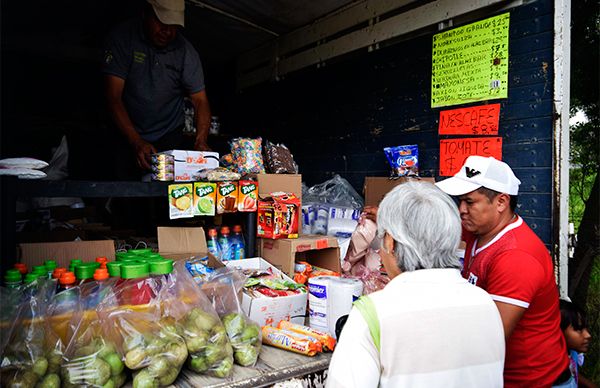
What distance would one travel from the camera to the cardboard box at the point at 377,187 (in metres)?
3.40

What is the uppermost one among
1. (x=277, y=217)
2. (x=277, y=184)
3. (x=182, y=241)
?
(x=277, y=184)

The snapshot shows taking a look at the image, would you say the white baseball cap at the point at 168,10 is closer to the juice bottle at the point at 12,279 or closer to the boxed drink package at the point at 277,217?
the boxed drink package at the point at 277,217

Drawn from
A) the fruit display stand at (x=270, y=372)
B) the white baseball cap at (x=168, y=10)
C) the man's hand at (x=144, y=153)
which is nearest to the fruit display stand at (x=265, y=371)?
the fruit display stand at (x=270, y=372)

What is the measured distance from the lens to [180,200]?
7.23ft

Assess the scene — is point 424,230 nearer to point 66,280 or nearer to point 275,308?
point 275,308

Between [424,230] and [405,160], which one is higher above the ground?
[405,160]

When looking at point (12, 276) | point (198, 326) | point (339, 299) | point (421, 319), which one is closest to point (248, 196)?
point (339, 299)

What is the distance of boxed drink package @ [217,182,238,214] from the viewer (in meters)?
2.33

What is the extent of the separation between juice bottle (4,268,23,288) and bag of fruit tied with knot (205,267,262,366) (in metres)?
0.75

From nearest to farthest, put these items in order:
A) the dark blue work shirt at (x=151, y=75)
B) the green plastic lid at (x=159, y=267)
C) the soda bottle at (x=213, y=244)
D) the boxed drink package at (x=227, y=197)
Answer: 1. the green plastic lid at (x=159, y=267)
2. the boxed drink package at (x=227, y=197)
3. the soda bottle at (x=213, y=244)
4. the dark blue work shirt at (x=151, y=75)

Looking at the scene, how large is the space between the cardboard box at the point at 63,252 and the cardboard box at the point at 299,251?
907 millimetres

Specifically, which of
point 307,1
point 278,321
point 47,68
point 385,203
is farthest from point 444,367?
point 47,68

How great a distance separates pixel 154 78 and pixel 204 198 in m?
1.54

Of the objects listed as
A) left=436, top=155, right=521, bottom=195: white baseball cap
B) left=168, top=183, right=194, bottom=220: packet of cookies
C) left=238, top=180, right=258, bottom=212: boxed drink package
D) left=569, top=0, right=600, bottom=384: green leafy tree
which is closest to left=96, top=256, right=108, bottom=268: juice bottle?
left=168, top=183, right=194, bottom=220: packet of cookies
